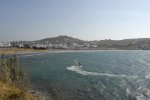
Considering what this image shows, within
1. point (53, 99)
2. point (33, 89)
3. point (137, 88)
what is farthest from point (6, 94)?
point (137, 88)

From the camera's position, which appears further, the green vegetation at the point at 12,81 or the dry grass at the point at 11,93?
the green vegetation at the point at 12,81

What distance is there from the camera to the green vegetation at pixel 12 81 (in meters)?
34.1

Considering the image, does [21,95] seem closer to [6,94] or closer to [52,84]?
[6,94]

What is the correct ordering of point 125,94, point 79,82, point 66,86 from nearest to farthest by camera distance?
1. point 125,94
2. point 66,86
3. point 79,82

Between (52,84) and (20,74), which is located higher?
(20,74)

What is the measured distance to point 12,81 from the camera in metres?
40.2

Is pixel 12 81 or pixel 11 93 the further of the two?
pixel 12 81

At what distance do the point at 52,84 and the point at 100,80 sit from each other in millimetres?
14850

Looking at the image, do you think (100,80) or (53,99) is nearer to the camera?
(53,99)

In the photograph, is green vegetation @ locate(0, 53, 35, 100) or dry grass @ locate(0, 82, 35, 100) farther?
green vegetation @ locate(0, 53, 35, 100)

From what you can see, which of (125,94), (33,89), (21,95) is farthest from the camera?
(33,89)

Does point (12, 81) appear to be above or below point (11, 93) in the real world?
above

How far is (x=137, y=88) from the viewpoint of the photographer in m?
57.4

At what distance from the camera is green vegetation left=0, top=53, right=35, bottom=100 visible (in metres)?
34.1
